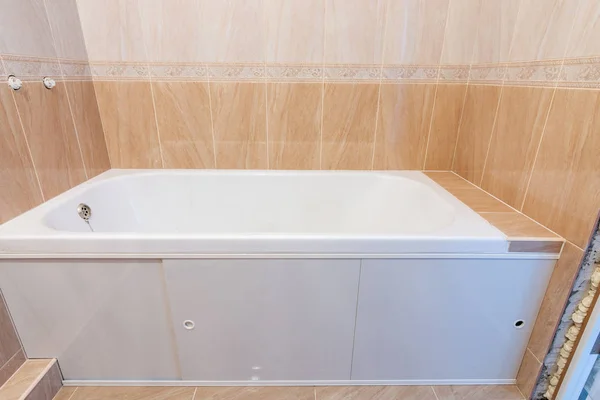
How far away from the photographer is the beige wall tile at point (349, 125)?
1.66 metres

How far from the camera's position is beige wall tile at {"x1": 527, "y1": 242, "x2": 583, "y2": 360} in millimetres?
998

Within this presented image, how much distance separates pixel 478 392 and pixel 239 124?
1638 millimetres

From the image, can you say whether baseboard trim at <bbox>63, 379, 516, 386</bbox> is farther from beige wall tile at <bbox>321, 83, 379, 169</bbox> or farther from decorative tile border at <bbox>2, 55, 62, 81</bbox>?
decorative tile border at <bbox>2, 55, 62, 81</bbox>

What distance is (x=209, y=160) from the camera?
1.77 metres

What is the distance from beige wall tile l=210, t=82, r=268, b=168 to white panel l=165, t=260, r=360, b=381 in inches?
33.4

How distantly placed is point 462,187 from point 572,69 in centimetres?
67

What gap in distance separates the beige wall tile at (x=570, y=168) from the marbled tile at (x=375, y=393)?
0.77 meters

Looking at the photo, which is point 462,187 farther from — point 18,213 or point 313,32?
point 18,213

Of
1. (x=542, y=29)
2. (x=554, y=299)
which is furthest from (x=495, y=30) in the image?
(x=554, y=299)

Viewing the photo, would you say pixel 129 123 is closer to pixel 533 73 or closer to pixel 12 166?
pixel 12 166

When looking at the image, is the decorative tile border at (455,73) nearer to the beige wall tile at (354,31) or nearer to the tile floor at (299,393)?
the beige wall tile at (354,31)

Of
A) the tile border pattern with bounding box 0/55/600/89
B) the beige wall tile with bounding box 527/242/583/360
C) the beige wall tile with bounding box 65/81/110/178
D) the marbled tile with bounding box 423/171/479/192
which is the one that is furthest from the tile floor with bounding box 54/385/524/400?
the tile border pattern with bounding box 0/55/600/89

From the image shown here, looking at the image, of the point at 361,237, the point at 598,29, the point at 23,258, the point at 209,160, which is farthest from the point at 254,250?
the point at 598,29

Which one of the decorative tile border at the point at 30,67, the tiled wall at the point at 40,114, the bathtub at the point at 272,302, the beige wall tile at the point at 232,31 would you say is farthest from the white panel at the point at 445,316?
the decorative tile border at the point at 30,67
